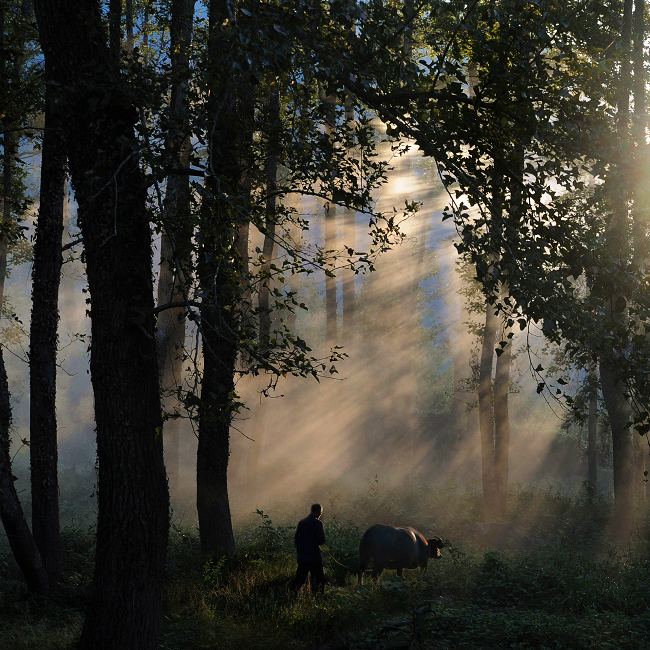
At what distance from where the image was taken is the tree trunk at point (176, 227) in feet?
26.0

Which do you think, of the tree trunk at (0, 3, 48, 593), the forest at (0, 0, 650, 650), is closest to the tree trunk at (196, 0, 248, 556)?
the forest at (0, 0, 650, 650)

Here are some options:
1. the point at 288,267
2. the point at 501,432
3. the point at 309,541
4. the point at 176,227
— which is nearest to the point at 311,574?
the point at 309,541

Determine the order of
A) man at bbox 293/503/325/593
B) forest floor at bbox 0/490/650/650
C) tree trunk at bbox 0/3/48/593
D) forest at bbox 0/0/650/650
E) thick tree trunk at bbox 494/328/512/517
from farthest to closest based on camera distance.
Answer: thick tree trunk at bbox 494/328/512/517, man at bbox 293/503/325/593, tree trunk at bbox 0/3/48/593, forest floor at bbox 0/490/650/650, forest at bbox 0/0/650/650

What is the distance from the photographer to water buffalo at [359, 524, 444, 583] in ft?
43.6

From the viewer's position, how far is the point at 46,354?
1269cm

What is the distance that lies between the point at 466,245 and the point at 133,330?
3.41m

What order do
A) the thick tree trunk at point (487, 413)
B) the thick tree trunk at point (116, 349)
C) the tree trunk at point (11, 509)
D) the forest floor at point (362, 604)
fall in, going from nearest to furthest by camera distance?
1. the thick tree trunk at point (116, 349)
2. the forest floor at point (362, 604)
3. the tree trunk at point (11, 509)
4. the thick tree trunk at point (487, 413)

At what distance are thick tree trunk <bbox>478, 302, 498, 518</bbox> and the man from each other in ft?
36.5

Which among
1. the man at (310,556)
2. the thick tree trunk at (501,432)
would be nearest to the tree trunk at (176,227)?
the man at (310,556)

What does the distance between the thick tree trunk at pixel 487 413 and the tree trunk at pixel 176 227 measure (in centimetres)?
899

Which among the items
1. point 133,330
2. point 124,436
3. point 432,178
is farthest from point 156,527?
point 432,178

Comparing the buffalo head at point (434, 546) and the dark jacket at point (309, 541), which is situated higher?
the dark jacket at point (309, 541)

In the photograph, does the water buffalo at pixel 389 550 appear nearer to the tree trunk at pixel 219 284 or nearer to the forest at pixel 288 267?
the forest at pixel 288 267

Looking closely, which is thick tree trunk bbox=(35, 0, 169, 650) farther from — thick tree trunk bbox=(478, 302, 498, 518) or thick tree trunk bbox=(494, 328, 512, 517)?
thick tree trunk bbox=(494, 328, 512, 517)
